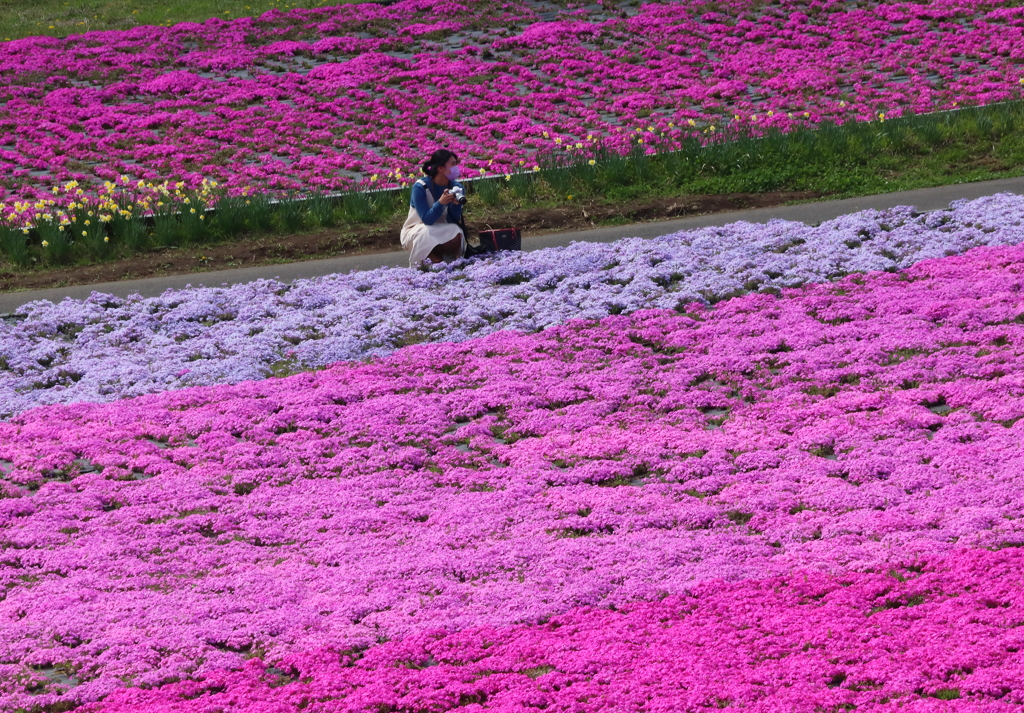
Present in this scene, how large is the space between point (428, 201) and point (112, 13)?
21.6 metres

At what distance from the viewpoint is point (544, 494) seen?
8.61 metres

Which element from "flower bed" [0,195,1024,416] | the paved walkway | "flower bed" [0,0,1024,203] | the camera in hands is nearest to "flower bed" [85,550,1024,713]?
"flower bed" [0,195,1024,416]

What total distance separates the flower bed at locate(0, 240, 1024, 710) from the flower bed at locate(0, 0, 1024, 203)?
24.4 feet

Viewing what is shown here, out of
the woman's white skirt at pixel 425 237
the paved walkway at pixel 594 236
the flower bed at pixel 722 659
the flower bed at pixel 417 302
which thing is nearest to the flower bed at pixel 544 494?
the flower bed at pixel 722 659

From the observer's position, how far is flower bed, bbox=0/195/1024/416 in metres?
12.0

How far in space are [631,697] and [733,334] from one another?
636 cm

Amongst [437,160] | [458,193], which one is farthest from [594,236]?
[437,160]

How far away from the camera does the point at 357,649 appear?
22.0 ft

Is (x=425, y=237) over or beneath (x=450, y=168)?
beneath

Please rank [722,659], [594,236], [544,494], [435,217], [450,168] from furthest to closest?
[594,236] → [435,217] → [450,168] → [544,494] → [722,659]

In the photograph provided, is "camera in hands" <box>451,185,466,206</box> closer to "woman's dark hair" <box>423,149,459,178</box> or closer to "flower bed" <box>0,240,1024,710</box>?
"woman's dark hair" <box>423,149,459,178</box>

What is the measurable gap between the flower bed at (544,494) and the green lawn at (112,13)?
21532mm

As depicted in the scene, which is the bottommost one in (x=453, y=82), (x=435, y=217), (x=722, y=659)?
(x=722, y=659)

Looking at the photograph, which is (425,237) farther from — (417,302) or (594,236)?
(594,236)
